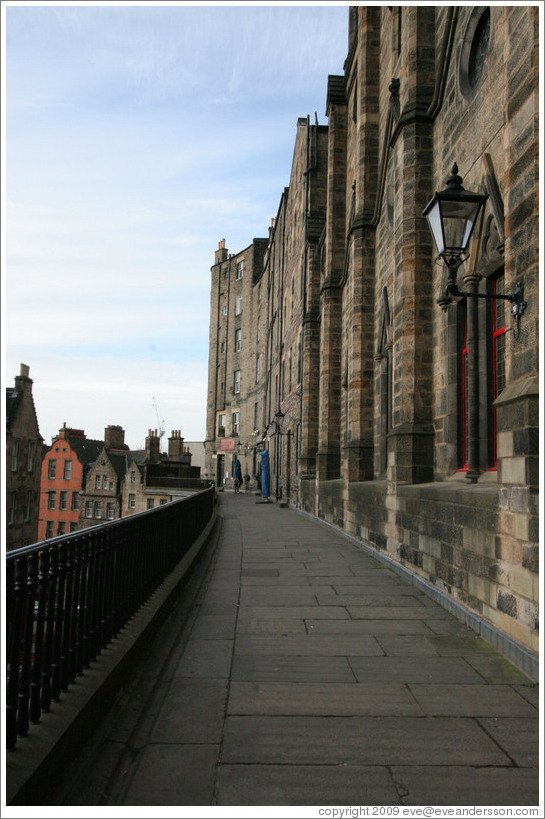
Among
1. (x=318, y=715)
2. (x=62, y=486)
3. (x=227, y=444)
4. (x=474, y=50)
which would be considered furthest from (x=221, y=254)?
(x=318, y=715)

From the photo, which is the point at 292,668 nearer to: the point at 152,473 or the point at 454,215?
the point at 454,215

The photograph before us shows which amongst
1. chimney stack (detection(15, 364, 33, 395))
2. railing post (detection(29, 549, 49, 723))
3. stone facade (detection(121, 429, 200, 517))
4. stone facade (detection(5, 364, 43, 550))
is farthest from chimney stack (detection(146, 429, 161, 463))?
railing post (detection(29, 549, 49, 723))

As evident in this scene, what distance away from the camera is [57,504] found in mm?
47219

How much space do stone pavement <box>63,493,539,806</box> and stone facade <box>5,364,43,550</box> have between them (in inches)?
1173

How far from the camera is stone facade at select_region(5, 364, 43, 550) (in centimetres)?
3347

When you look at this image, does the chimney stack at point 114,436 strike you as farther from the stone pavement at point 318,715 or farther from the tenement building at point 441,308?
the stone pavement at point 318,715

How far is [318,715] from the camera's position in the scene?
3.70 metres

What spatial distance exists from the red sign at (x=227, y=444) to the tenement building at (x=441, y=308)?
25.9 meters

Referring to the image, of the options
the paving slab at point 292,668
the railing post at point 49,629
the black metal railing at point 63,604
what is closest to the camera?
the black metal railing at point 63,604

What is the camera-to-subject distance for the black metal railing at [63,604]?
272cm

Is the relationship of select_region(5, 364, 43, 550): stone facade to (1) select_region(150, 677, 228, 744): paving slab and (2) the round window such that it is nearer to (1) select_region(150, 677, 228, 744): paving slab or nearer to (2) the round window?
(2) the round window

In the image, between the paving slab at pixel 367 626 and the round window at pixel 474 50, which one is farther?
the round window at pixel 474 50

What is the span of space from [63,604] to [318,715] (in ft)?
5.30

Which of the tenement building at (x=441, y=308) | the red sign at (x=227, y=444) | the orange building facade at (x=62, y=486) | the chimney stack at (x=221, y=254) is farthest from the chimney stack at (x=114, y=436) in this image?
the tenement building at (x=441, y=308)
